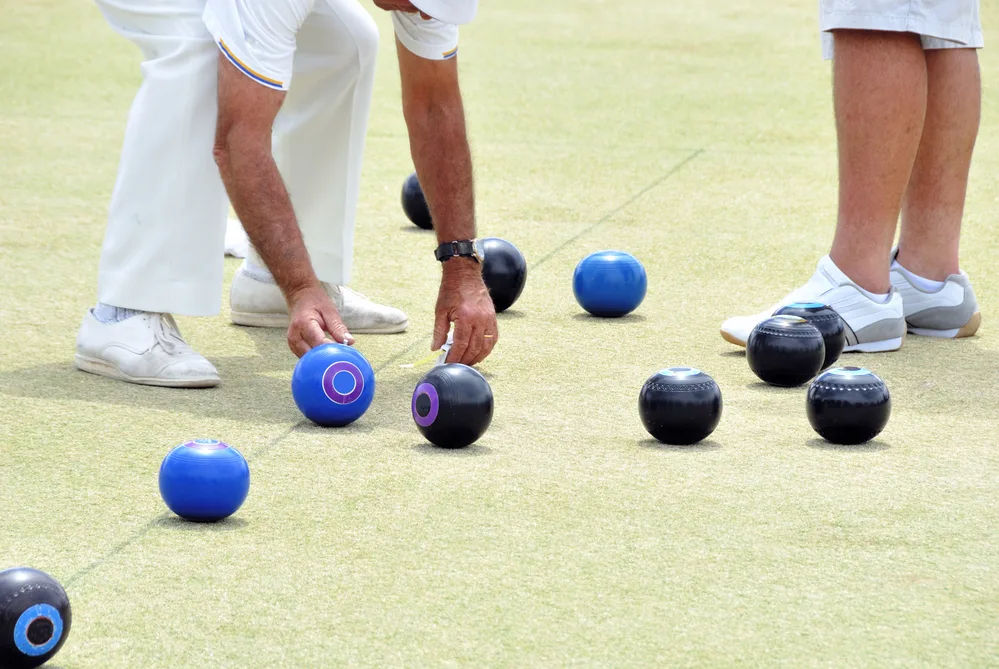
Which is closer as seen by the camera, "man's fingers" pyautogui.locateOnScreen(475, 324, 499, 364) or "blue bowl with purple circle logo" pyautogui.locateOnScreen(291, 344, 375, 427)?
"blue bowl with purple circle logo" pyautogui.locateOnScreen(291, 344, 375, 427)

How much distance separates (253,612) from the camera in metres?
2.27

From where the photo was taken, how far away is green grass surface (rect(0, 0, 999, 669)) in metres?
2.22

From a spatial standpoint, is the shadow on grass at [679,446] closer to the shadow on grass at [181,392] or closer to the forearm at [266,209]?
the shadow on grass at [181,392]

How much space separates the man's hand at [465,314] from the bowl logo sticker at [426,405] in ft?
1.71

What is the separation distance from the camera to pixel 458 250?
12.6 feet

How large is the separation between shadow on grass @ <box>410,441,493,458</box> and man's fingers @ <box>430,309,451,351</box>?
0.64 metres

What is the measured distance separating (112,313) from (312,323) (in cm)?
60

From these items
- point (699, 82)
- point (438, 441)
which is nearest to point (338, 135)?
point (438, 441)

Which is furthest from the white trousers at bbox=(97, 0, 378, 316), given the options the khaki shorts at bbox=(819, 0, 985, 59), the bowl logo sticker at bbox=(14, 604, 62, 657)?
the bowl logo sticker at bbox=(14, 604, 62, 657)

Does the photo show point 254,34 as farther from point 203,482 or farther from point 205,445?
point 203,482

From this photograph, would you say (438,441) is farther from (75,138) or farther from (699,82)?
(699,82)

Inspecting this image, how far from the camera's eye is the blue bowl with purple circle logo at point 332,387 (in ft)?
10.6

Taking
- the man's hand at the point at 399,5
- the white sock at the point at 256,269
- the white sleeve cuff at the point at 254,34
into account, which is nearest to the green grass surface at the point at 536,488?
the white sock at the point at 256,269

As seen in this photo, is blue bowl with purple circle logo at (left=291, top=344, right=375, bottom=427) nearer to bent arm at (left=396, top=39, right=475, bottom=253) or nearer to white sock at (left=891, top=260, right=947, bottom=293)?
bent arm at (left=396, top=39, right=475, bottom=253)
